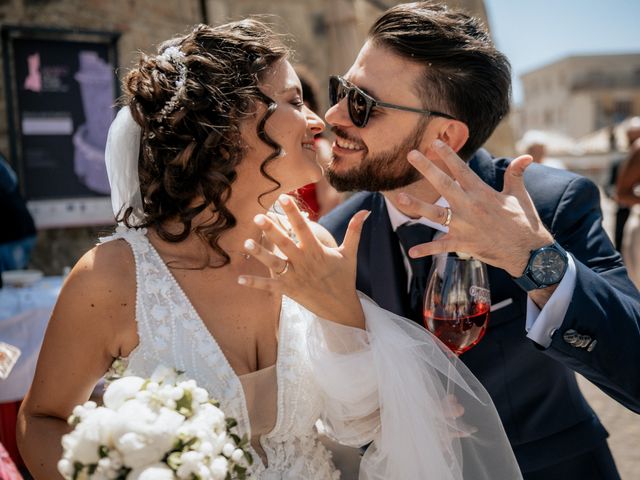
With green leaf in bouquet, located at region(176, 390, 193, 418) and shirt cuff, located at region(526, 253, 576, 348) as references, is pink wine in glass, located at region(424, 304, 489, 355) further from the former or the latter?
green leaf in bouquet, located at region(176, 390, 193, 418)

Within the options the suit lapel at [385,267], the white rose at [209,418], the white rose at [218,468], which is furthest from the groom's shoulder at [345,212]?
the white rose at [218,468]

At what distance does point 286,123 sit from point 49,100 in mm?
4983

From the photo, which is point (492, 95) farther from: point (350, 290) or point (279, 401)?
point (279, 401)

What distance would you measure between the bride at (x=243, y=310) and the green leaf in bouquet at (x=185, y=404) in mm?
386

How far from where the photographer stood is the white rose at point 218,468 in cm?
136

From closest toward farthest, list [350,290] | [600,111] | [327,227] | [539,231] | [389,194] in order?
[539,231] → [350,290] → [389,194] → [327,227] → [600,111]

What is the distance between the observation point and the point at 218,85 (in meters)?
2.08

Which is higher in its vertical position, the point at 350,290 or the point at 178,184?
the point at 178,184

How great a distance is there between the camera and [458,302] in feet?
6.32

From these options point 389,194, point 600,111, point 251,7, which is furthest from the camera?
point 600,111

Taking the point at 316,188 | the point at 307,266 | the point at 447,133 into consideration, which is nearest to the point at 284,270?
the point at 307,266

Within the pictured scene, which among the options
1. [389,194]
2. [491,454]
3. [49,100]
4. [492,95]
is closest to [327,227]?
[389,194]

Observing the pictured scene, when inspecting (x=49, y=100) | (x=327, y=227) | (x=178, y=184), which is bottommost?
(x=49, y=100)

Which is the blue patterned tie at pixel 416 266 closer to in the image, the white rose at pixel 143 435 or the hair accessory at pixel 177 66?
the hair accessory at pixel 177 66
